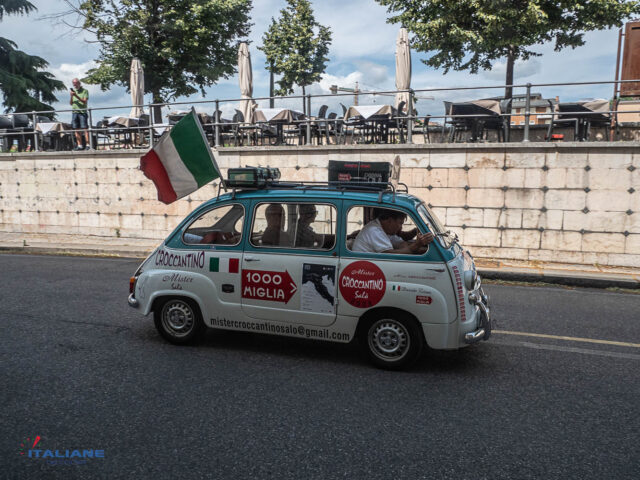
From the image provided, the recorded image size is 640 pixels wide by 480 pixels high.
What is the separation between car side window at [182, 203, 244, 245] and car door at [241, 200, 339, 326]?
0.25 meters

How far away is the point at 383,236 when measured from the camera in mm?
4828

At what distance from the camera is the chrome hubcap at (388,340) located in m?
4.62

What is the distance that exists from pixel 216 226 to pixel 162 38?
84.9 ft

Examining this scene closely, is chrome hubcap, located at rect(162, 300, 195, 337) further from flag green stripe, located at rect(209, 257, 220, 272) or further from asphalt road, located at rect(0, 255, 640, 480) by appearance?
flag green stripe, located at rect(209, 257, 220, 272)

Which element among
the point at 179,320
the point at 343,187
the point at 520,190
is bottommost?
the point at 179,320

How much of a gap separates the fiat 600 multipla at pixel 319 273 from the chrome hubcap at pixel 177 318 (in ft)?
0.04

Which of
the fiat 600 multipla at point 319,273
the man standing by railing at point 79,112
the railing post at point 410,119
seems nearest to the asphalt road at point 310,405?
the fiat 600 multipla at point 319,273

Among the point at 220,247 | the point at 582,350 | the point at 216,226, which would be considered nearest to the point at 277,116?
the point at 216,226

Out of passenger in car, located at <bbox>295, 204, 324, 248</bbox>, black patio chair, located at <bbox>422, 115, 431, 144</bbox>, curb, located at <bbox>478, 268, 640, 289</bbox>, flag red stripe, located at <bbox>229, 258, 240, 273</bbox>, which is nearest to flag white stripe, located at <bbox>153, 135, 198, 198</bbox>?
flag red stripe, located at <bbox>229, 258, 240, 273</bbox>

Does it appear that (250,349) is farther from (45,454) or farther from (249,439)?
(45,454)

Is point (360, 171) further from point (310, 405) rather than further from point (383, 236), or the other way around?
point (310, 405)

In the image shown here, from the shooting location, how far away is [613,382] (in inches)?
173

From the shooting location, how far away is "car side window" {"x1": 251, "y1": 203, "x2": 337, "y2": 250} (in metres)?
4.89

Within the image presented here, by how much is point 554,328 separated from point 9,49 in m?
35.7
